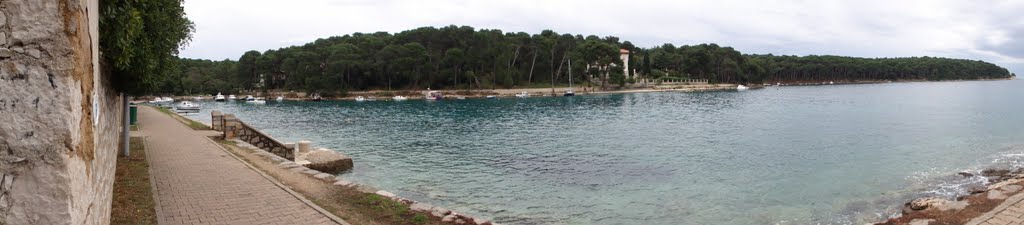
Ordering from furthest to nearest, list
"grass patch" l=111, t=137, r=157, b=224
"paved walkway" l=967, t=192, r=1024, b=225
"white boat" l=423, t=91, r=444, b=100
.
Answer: "white boat" l=423, t=91, r=444, b=100 → "paved walkway" l=967, t=192, r=1024, b=225 → "grass patch" l=111, t=137, r=157, b=224

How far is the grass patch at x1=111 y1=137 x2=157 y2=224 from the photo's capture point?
10.1 meters

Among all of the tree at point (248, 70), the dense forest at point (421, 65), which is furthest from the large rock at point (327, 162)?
the tree at point (248, 70)

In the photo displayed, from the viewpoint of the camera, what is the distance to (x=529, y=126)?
148 ft

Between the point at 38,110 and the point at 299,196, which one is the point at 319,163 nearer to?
the point at 299,196

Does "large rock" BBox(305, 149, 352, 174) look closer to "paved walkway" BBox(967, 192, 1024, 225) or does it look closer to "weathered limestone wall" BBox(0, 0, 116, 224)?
"weathered limestone wall" BBox(0, 0, 116, 224)

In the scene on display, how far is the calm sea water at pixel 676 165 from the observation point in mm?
16953

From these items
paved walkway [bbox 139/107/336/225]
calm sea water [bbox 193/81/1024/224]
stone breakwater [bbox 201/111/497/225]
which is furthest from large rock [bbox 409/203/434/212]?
calm sea water [bbox 193/81/1024/224]

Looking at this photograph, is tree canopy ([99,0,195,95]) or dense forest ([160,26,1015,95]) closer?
tree canopy ([99,0,195,95])

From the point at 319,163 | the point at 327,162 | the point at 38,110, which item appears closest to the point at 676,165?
the point at 327,162

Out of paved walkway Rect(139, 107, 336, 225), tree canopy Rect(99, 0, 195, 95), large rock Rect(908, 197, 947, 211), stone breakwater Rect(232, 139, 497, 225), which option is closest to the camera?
tree canopy Rect(99, 0, 195, 95)

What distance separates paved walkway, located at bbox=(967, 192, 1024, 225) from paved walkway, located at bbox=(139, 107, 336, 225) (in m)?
13.2

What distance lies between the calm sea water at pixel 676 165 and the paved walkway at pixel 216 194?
17.0 ft

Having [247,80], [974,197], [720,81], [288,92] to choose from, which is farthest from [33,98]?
[720,81]

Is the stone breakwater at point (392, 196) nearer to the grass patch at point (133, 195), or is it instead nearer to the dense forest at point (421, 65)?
the grass patch at point (133, 195)
